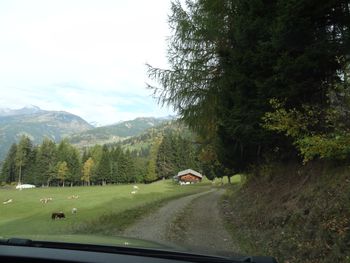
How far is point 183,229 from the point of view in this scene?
→ 19359 mm

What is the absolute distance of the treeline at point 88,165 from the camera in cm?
12899

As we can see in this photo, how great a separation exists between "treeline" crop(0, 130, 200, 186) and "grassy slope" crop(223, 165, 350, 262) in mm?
107886

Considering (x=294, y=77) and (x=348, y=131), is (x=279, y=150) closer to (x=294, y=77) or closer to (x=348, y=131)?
(x=294, y=77)

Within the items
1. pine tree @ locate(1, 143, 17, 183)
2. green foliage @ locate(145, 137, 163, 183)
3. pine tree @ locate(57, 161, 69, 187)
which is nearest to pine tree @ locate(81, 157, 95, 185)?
pine tree @ locate(57, 161, 69, 187)

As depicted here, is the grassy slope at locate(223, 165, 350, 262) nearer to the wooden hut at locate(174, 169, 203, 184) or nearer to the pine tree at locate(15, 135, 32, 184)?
the wooden hut at locate(174, 169, 203, 184)

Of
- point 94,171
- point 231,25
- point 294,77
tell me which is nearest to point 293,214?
point 294,77

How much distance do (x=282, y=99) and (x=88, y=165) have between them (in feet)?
426

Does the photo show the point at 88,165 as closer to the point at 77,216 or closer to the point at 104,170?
the point at 104,170

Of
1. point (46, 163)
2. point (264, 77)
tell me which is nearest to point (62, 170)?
point (46, 163)

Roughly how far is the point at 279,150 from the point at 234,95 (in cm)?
268

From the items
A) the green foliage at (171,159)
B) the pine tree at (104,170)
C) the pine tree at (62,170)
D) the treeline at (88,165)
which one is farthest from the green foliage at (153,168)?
the pine tree at (62,170)

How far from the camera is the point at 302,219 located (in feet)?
40.5

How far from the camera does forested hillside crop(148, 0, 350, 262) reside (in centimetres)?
1189

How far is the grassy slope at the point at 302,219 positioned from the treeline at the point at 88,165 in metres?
108
